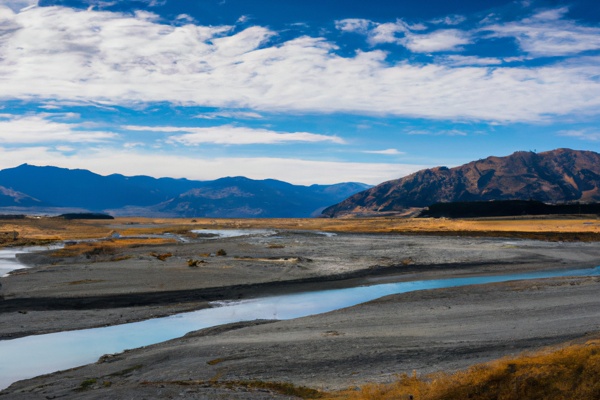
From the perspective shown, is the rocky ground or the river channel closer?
the rocky ground

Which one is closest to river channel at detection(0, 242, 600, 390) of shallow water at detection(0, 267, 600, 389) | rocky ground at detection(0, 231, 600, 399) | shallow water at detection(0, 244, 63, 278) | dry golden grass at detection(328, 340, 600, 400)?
shallow water at detection(0, 267, 600, 389)

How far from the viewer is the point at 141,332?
23.7 m

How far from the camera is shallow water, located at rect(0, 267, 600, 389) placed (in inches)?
741

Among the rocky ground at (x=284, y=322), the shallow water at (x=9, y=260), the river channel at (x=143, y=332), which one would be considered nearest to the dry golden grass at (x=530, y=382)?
the rocky ground at (x=284, y=322)

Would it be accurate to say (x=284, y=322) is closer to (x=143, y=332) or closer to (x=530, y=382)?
(x=143, y=332)

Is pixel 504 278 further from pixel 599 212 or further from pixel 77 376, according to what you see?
pixel 599 212

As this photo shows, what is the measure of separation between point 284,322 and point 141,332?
6.72 meters

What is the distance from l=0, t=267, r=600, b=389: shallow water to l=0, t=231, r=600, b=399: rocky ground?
138 centimetres

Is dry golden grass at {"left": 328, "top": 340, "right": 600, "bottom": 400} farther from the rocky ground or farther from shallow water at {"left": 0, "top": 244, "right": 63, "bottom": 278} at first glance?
shallow water at {"left": 0, "top": 244, "right": 63, "bottom": 278}

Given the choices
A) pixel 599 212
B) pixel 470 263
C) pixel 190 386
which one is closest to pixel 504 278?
pixel 470 263

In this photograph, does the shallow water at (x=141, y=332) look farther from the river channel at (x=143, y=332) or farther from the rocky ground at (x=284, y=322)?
the rocky ground at (x=284, y=322)

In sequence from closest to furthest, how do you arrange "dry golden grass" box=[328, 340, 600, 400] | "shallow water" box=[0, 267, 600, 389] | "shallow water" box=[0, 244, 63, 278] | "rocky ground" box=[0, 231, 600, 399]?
"dry golden grass" box=[328, 340, 600, 400]
"rocky ground" box=[0, 231, 600, 399]
"shallow water" box=[0, 267, 600, 389]
"shallow water" box=[0, 244, 63, 278]

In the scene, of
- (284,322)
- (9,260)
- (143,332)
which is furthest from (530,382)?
(9,260)

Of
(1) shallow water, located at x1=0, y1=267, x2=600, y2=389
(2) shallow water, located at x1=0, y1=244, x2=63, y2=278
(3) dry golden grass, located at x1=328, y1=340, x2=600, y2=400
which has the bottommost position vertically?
(1) shallow water, located at x1=0, y1=267, x2=600, y2=389
